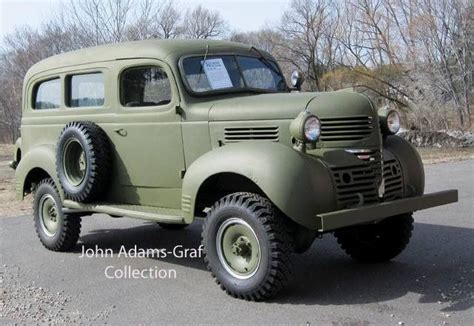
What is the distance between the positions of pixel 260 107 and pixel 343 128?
28.8 inches

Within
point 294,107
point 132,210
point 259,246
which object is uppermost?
point 294,107

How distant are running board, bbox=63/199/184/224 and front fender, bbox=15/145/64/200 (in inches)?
13.9

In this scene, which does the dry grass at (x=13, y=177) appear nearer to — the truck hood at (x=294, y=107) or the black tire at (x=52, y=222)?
the black tire at (x=52, y=222)

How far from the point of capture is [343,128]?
16.1 ft

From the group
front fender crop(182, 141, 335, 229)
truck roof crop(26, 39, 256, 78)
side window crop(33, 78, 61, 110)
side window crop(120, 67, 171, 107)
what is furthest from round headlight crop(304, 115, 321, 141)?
side window crop(33, 78, 61, 110)

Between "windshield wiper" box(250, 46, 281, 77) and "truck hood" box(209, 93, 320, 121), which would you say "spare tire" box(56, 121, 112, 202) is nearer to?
"truck hood" box(209, 93, 320, 121)

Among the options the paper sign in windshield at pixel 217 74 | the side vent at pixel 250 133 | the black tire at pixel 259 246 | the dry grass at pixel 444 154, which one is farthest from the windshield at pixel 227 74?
the dry grass at pixel 444 154

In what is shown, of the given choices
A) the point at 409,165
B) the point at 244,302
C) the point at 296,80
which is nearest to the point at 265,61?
the point at 296,80

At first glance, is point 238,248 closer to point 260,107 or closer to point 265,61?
point 260,107

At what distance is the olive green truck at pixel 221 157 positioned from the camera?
4629 mm

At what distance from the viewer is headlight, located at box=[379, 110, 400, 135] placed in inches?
212

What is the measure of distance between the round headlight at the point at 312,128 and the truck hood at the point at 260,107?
25 centimetres

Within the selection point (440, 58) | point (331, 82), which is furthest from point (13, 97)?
point (440, 58)

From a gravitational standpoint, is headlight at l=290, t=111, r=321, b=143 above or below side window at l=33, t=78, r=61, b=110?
below
